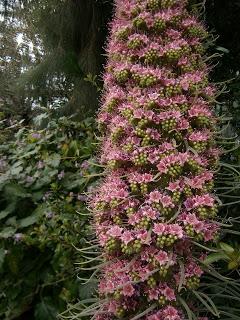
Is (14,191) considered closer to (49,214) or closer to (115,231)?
(49,214)

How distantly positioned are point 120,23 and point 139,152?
64 cm

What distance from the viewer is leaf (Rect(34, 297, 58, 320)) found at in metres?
2.07

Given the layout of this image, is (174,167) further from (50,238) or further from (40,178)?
(40,178)

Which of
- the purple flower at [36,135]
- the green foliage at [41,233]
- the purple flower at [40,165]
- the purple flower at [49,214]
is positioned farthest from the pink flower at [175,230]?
the purple flower at [36,135]

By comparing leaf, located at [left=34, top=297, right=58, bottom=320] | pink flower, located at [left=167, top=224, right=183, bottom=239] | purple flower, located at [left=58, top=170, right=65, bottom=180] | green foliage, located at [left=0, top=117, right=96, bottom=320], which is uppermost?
pink flower, located at [left=167, top=224, right=183, bottom=239]

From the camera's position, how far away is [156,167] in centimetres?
161

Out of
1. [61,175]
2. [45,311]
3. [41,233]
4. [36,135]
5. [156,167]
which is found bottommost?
[45,311]

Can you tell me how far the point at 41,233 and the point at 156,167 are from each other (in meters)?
0.72

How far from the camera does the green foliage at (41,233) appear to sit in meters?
2.07

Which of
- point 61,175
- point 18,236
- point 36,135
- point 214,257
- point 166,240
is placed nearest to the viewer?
point 166,240

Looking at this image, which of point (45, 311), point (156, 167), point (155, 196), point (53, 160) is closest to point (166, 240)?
point (155, 196)

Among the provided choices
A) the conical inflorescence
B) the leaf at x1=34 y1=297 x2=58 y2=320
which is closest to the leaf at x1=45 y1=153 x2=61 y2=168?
the conical inflorescence

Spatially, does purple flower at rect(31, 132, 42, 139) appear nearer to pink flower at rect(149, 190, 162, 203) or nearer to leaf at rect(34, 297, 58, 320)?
leaf at rect(34, 297, 58, 320)

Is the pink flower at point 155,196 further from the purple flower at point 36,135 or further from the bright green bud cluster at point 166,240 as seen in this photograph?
the purple flower at point 36,135
